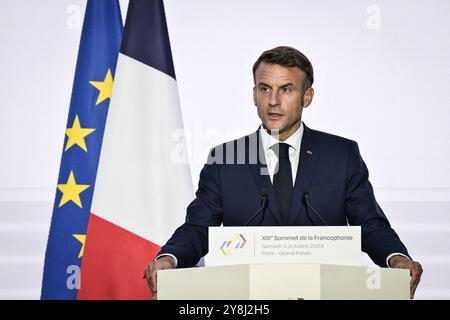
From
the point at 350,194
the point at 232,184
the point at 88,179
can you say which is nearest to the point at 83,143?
the point at 88,179

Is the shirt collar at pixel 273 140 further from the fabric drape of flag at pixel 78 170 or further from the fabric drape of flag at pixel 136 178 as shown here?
the fabric drape of flag at pixel 78 170

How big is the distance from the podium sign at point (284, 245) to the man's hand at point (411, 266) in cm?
28

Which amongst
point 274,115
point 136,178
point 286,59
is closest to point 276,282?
point 274,115

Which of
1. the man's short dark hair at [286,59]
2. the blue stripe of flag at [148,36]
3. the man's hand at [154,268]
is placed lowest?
the man's hand at [154,268]

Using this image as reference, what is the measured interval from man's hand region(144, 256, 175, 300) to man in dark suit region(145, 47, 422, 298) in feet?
0.68

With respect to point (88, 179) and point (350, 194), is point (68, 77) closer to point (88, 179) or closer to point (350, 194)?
point (88, 179)

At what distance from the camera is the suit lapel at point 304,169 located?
8.09 feet

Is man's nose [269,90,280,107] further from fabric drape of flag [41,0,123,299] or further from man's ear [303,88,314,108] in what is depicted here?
fabric drape of flag [41,0,123,299]

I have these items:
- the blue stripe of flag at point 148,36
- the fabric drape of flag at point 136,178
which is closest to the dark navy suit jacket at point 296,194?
the fabric drape of flag at point 136,178

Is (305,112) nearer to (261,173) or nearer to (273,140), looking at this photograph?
(273,140)

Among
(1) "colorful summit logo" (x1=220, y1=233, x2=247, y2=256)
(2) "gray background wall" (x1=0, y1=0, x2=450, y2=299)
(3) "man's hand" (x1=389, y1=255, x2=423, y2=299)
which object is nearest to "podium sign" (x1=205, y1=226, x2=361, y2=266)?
(1) "colorful summit logo" (x1=220, y1=233, x2=247, y2=256)

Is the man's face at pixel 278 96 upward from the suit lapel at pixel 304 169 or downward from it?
upward

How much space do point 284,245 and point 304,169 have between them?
2.66ft

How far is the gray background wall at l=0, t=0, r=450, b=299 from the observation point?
3877mm
